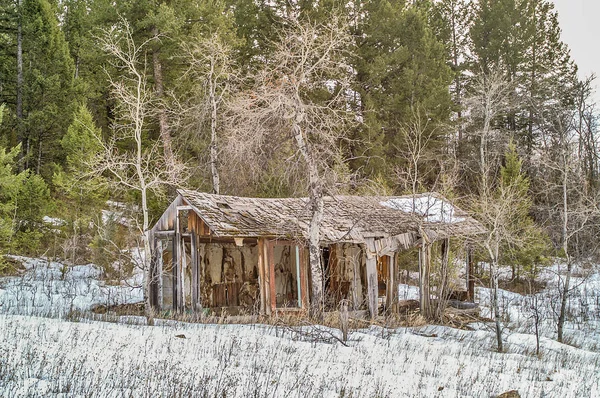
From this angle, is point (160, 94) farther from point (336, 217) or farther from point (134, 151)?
point (336, 217)

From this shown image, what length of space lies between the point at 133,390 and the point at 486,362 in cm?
773

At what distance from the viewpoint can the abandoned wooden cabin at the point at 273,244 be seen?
16.9 meters

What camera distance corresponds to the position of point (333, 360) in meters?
10.2

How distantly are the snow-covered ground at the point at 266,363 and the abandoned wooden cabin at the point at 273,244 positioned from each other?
305 centimetres

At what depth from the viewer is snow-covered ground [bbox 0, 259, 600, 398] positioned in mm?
7145

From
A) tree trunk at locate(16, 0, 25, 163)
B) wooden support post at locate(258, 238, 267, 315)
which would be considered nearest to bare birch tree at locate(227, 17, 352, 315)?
wooden support post at locate(258, 238, 267, 315)

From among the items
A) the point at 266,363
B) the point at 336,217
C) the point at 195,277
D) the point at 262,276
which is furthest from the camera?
the point at 336,217

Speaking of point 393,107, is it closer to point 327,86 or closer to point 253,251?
point 327,86

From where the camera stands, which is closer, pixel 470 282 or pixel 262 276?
pixel 262 276

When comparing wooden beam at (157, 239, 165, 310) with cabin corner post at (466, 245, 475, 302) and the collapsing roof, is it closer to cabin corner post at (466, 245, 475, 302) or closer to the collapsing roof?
the collapsing roof

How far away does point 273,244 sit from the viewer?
1758 centimetres

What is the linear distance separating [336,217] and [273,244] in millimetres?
2452

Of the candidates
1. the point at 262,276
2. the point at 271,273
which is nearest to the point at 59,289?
the point at 262,276

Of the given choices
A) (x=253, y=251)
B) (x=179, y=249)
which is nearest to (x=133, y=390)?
(x=179, y=249)
